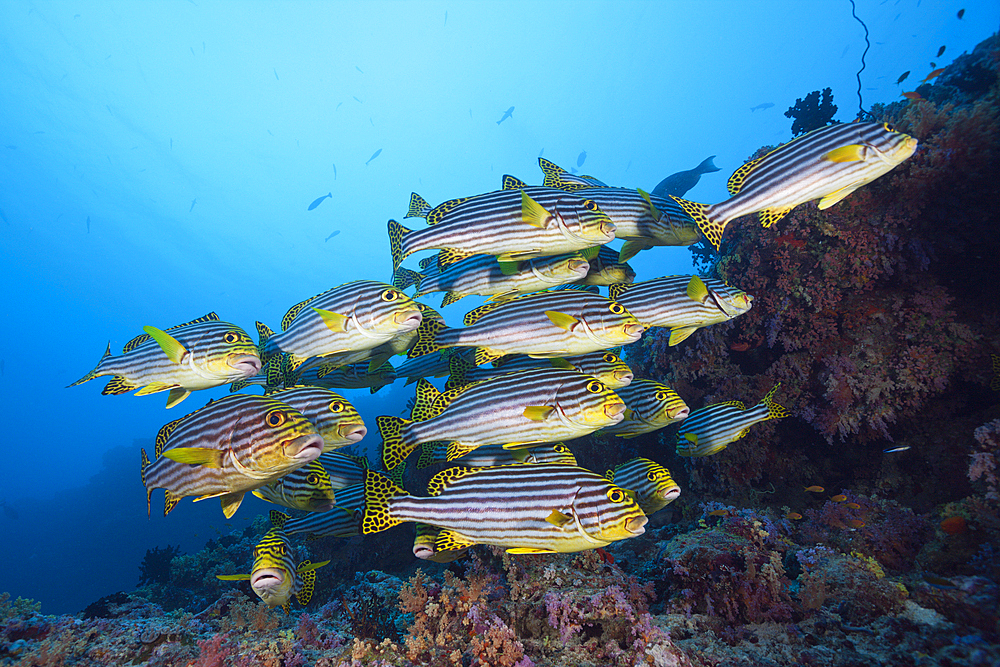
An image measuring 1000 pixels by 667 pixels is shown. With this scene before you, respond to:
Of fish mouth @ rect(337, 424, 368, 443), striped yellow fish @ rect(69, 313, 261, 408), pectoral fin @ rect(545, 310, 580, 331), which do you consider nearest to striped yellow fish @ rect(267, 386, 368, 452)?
fish mouth @ rect(337, 424, 368, 443)

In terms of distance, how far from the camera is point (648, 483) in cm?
430

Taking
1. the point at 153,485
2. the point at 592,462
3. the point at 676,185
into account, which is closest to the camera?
the point at 153,485

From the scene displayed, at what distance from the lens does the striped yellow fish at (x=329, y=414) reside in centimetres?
379

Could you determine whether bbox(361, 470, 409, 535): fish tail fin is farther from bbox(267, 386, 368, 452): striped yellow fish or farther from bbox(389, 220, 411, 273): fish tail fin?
bbox(389, 220, 411, 273): fish tail fin

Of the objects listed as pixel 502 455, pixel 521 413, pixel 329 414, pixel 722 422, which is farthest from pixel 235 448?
pixel 722 422

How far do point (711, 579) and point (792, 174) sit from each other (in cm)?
406

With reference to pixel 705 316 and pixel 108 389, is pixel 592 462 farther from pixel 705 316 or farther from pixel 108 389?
pixel 108 389

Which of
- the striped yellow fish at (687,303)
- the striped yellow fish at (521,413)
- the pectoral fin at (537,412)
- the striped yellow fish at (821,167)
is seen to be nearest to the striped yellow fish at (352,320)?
the striped yellow fish at (521,413)

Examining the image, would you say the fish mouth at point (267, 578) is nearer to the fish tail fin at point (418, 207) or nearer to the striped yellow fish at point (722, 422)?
the fish tail fin at point (418, 207)

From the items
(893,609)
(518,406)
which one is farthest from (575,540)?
(893,609)

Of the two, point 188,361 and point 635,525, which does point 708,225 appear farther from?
point 188,361

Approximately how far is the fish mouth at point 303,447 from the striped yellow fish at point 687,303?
A: 3.46 metres

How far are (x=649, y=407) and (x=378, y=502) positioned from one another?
3.24 metres

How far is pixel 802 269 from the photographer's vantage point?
603 cm
